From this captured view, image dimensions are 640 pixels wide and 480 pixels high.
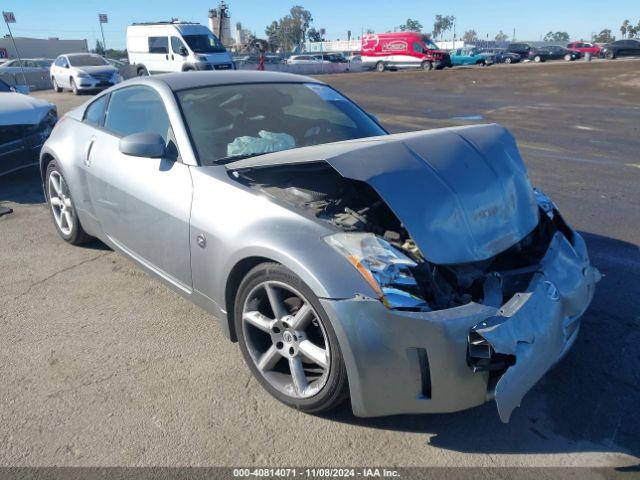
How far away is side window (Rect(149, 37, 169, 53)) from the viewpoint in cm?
2347

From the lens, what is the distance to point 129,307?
3775 mm

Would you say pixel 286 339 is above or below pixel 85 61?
above

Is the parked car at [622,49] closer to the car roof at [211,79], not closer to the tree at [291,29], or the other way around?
the car roof at [211,79]

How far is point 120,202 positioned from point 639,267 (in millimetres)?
3920

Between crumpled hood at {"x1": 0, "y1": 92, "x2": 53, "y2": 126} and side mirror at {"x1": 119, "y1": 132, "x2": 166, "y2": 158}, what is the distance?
4.26m

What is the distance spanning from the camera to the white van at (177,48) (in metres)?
22.6

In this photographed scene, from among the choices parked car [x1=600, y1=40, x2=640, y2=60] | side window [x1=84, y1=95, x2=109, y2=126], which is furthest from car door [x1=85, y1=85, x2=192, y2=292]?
parked car [x1=600, y1=40, x2=640, y2=60]

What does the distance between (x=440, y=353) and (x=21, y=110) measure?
265 inches

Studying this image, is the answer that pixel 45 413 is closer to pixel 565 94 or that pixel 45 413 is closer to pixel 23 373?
pixel 23 373

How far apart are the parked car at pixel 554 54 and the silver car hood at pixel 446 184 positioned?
51.8 m

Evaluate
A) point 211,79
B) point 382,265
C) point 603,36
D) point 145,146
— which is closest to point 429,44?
point 211,79

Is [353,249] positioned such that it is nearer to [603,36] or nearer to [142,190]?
[142,190]

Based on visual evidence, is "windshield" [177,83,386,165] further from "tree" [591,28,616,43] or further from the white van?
"tree" [591,28,616,43]

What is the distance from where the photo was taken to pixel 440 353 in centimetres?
221
